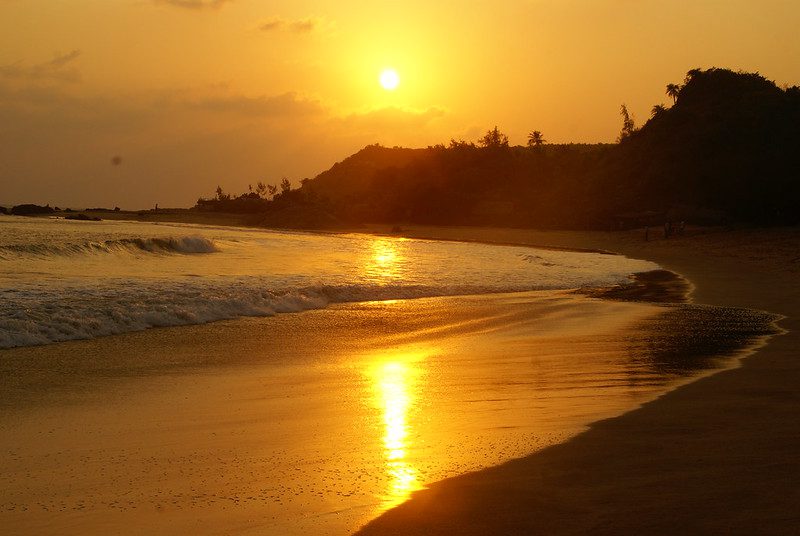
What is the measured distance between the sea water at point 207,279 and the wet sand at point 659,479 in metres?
7.50

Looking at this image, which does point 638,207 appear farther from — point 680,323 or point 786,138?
point 680,323

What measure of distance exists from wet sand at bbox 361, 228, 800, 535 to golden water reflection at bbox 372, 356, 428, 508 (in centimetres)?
18

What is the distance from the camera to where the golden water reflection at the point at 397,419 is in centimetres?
451

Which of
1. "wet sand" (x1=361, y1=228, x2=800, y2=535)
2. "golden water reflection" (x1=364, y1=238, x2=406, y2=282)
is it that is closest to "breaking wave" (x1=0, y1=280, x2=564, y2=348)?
"golden water reflection" (x1=364, y1=238, x2=406, y2=282)

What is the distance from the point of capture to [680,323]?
12875 millimetres

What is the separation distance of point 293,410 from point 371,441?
126 cm

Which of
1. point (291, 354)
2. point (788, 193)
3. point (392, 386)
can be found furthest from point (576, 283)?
point (788, 193)

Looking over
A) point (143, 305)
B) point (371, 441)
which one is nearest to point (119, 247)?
point (143, 305)

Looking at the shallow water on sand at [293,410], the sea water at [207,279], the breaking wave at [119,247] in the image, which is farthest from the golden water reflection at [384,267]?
the shallow water on sand at [293,410]

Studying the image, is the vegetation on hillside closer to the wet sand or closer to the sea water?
the sea water

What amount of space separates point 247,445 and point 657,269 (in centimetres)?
2446

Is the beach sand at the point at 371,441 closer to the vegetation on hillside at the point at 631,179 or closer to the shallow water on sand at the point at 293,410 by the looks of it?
the shallow water on sand at the point at 293,410

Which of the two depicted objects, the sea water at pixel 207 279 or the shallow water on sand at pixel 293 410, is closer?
the shallow water on sand at pixel 293 410

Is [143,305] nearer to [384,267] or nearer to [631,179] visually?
[384,267]
